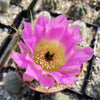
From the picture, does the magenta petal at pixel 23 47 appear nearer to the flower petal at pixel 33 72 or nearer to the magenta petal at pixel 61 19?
the flower petal at pixel 33 72

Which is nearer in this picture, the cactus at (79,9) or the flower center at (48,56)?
the flower center at (48,56)

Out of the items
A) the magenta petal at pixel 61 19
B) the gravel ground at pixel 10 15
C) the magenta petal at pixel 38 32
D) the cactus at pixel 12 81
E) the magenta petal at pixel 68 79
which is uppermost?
the gravel ground at pixel 10 15

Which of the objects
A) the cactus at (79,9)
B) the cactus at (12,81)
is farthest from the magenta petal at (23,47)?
the cactus at (79,9)

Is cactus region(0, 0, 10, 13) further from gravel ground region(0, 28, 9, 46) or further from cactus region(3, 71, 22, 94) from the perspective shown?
cactus region(3, 71, 22, 94)

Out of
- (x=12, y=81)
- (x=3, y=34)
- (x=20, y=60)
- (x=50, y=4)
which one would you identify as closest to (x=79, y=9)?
(x=50, y=4)

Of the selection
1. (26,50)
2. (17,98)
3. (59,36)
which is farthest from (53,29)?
(17,98)

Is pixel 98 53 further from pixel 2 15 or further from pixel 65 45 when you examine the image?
pixel 2 15
